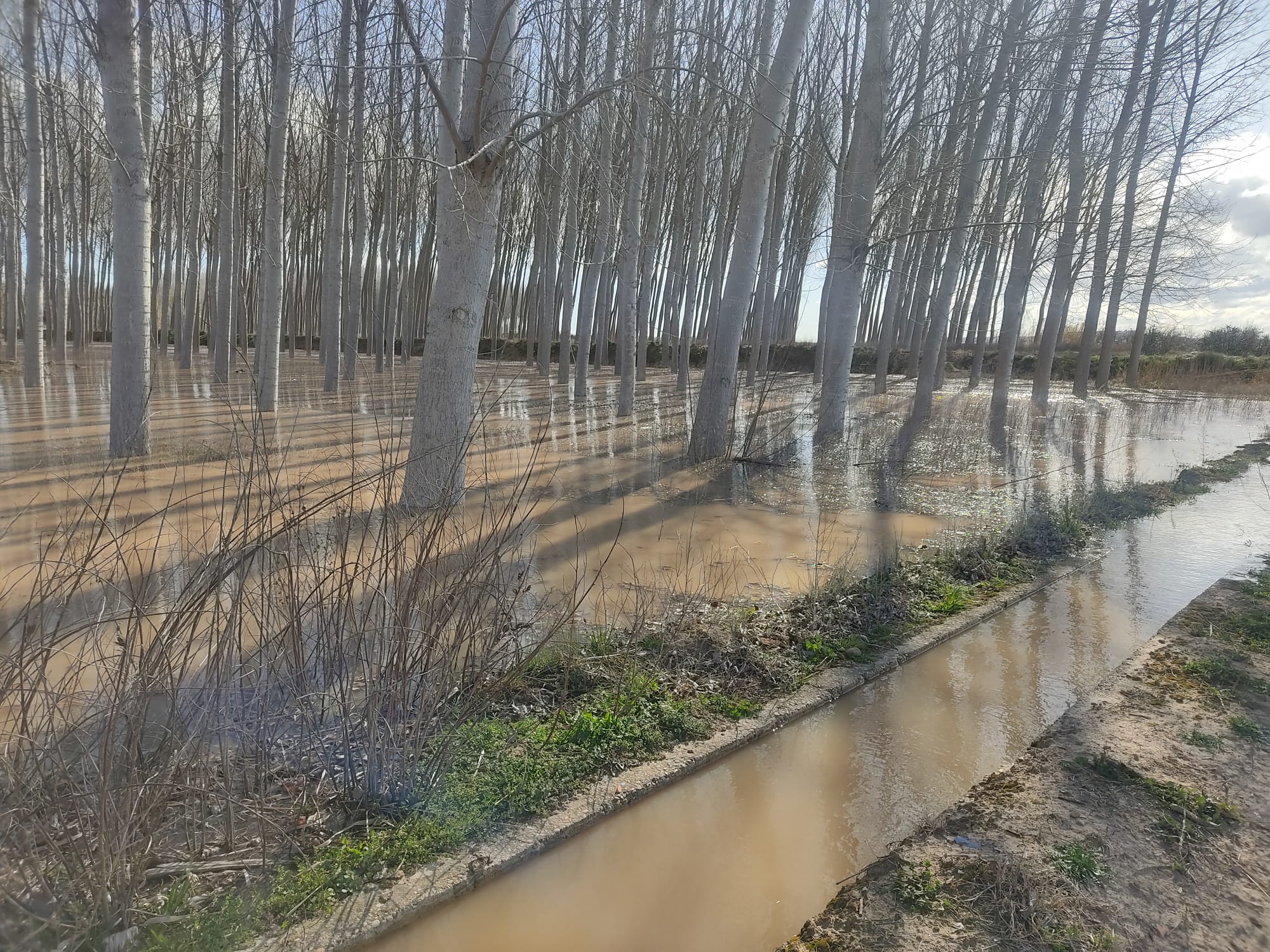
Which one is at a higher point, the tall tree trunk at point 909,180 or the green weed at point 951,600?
the tall tree trunk at point 909,180

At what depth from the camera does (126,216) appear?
23.7ft

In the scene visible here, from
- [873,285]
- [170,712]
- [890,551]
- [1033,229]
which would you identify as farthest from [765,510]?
[873,285]

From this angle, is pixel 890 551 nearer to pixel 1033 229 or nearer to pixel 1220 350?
pixel 1033 229

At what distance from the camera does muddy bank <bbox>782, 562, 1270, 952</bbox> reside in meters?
2.14

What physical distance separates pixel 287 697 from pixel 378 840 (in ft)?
1.95

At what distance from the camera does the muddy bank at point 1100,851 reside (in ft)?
7.02

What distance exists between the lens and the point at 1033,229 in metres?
16.6

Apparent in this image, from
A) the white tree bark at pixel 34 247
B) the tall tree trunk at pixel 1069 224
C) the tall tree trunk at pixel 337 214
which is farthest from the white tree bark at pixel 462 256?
the tall tree trunk at pixel 1069 224

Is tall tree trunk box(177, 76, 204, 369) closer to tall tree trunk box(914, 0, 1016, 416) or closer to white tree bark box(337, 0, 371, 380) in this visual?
white tree bark box(337, 0, 371, 380)

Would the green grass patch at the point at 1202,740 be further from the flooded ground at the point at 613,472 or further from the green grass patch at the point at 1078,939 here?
the flooded ground at the point at 613,472

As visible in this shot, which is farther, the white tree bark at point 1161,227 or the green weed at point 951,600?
the white tree bark at point 1161,227

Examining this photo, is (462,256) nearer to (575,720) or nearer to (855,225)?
(575,720)

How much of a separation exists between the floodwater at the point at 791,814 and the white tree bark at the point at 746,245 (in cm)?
534

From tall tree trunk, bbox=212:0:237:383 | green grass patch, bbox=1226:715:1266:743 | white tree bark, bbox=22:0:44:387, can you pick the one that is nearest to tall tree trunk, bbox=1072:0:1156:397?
green grass patch, bbox=1226:715:1266:743
